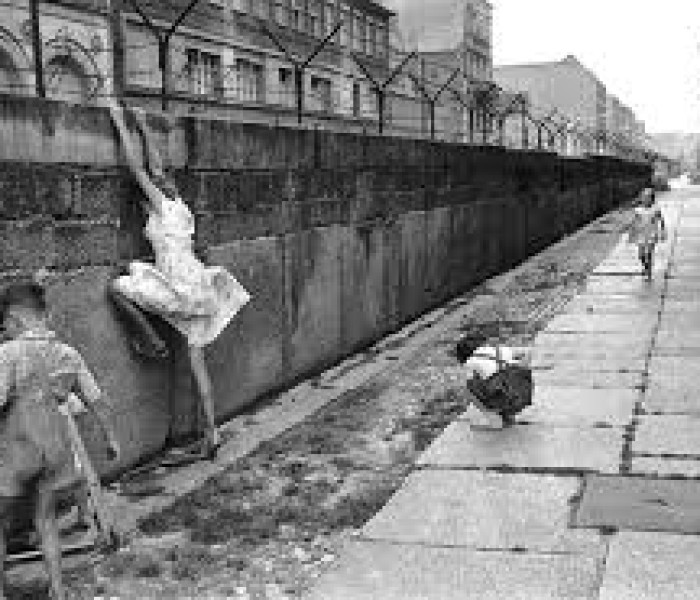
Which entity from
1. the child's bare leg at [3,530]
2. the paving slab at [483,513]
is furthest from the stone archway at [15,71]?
the paving slab at [483,513]

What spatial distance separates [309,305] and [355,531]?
445cm

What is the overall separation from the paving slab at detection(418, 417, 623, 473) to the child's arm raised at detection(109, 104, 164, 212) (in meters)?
2.51

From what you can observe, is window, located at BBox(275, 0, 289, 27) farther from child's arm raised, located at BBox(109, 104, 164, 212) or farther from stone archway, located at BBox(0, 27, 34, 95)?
child's arm raised, located at BBox(109, 104, 164, 212)

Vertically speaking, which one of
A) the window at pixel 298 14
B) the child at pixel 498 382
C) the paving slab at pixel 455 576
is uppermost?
the window at pixel 298 14

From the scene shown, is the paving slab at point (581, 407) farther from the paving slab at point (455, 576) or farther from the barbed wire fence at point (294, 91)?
the barbed wire fence at point (294, 91)

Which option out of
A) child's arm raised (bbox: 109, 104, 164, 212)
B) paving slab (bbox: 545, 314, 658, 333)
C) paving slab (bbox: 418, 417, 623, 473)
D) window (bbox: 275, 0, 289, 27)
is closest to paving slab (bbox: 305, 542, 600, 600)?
paving slab (bbox: 418, 417, 623, 473)

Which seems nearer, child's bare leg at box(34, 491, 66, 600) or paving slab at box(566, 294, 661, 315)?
child's bare leg at box(34, 491, 66, 600)

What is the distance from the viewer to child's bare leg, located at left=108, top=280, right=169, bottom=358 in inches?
253

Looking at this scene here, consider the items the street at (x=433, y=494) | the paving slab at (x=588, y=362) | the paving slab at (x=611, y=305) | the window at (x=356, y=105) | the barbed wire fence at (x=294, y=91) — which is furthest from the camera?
the window at (x=356, y=105)

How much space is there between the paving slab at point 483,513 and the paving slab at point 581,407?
126cm

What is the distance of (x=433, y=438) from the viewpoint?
23.4ft

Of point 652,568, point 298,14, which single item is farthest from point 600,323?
point 298,14

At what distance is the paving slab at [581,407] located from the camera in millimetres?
6863

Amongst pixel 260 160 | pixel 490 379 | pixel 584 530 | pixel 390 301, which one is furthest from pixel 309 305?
pixel 584 530
